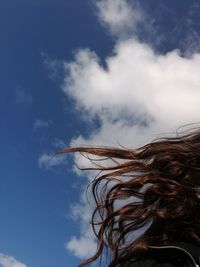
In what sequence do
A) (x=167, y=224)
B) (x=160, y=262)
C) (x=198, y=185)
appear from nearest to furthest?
(x=160, y=262), (x=167, y=224), (x=198, y=185)

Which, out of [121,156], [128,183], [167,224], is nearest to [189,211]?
[167,224]

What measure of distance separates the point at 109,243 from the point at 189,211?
111 centimetres

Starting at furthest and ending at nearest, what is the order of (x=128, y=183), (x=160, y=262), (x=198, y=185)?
(x=128, y=183) < (x=198, y=185) < (x=160, y=262)

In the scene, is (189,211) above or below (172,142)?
below

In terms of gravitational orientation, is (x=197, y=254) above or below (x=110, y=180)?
below

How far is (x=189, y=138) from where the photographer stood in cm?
631

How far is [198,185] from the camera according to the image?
5.58 m

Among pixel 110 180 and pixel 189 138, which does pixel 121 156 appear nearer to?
pixel 110 180

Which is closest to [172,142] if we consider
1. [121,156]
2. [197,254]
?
[121,156]

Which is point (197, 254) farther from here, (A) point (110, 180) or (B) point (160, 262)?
(A) point (110, 180)

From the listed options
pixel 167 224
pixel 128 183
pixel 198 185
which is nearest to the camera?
pixel 167 224

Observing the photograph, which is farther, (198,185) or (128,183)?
(128,183)

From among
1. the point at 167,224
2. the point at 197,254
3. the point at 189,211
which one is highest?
the point at 189,211

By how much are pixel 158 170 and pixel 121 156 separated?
2.28ft
